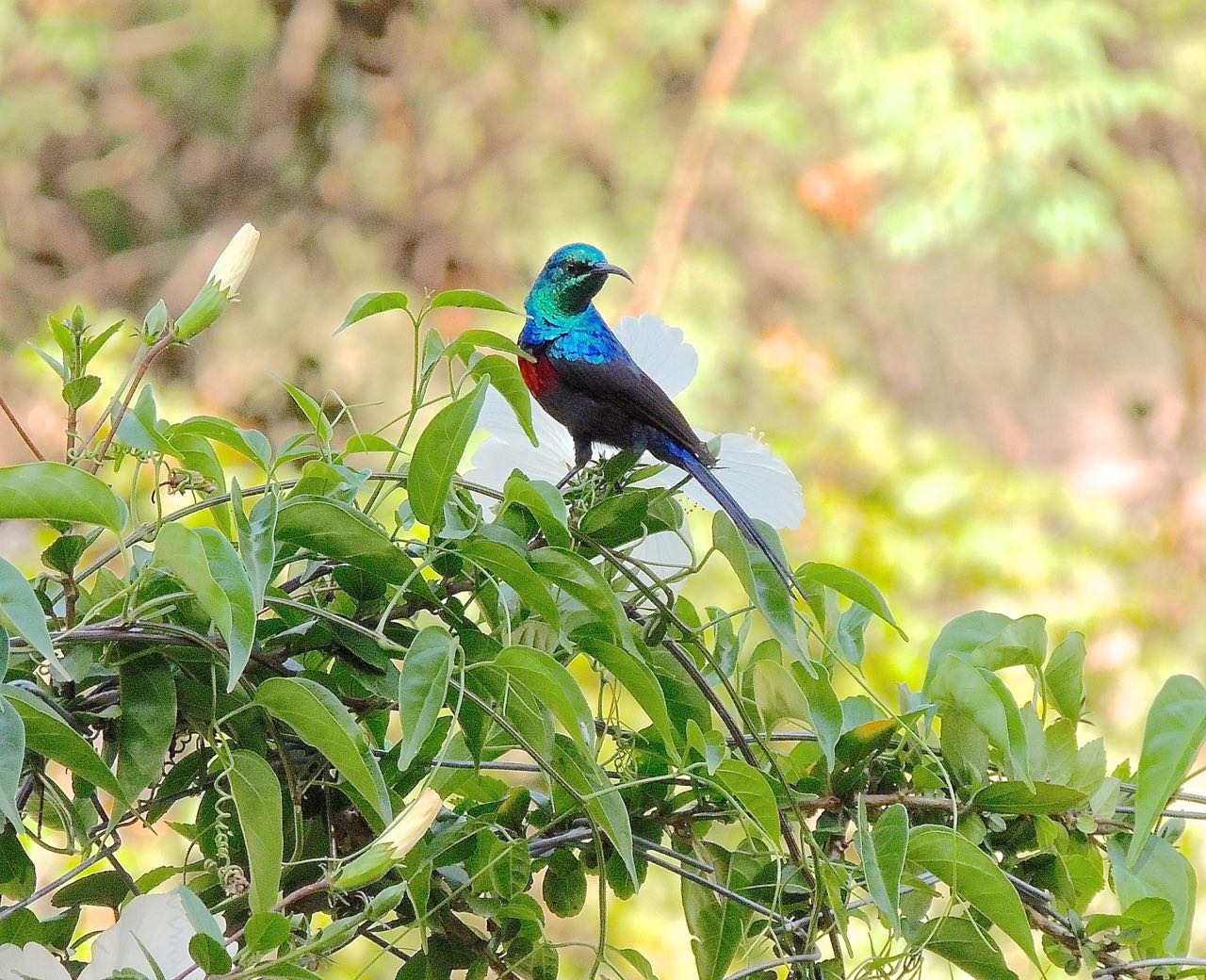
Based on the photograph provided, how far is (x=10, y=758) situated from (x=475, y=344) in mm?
244

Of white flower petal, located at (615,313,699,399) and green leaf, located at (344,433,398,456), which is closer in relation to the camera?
green leaf, located at (344,433,398,456)

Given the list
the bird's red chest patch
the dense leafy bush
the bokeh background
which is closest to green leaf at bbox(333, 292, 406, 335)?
the dense leafy bush

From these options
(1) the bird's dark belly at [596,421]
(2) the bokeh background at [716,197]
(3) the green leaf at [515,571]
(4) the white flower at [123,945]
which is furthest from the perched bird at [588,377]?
(2) the bokeh background at [716,197]

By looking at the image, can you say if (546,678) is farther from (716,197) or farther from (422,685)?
(716,197)

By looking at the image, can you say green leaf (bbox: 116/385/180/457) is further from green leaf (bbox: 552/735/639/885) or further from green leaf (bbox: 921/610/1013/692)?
green leaf (bbox: 921/610/1013/692)

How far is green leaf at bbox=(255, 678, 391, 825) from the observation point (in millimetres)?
420

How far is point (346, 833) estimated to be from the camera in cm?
55

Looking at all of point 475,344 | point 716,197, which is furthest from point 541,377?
point 716,197

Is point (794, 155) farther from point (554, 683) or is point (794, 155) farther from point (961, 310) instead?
point (554, 683)

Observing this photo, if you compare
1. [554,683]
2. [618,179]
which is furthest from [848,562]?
[554,683]

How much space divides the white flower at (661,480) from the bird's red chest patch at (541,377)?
0.69 ft

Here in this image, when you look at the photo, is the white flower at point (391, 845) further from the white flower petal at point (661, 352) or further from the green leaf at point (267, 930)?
the white flower petal at point (661, 352)

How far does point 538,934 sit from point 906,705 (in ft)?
0.72

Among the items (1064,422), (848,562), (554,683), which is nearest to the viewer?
(554,683)
